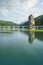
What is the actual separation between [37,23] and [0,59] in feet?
157

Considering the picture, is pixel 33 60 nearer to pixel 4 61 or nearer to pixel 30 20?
pixel 4 61

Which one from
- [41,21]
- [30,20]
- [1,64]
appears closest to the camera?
[1,64]

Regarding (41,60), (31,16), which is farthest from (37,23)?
(41,60)

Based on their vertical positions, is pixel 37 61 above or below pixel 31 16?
below

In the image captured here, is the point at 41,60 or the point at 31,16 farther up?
the point at 31,16

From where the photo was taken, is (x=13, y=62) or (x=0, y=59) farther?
(x=0, y=59)

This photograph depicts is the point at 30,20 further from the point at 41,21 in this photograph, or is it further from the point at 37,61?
the point at 37,61

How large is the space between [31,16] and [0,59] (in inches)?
1474

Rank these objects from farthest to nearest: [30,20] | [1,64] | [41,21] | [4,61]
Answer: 1. [41,21]
2. [30,20]
3. [4,61]
4. [1,64]

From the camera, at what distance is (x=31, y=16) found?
42.7m

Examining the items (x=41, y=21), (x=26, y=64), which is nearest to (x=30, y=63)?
(x=26, y=64)

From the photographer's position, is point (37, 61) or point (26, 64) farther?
point (37, 61)

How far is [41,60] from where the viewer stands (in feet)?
18.7

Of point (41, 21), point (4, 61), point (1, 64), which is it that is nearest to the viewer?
point (1, 64)
